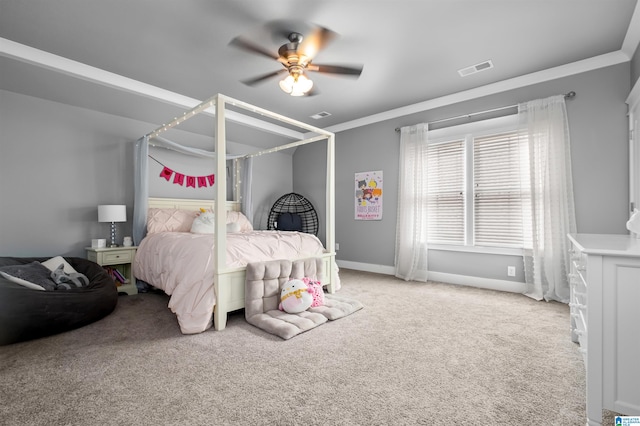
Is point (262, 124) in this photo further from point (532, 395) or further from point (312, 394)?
point (532, 395)

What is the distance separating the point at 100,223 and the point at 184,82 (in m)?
2.22

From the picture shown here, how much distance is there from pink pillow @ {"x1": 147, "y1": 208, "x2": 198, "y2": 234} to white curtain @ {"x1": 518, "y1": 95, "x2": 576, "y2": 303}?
4.59 m

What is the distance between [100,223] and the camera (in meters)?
4.06

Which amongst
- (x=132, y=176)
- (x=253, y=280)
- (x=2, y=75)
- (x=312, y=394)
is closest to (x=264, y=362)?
(x=312, y=394)

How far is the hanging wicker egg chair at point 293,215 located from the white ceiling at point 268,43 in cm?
248

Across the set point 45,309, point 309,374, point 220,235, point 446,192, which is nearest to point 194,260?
point 220,235

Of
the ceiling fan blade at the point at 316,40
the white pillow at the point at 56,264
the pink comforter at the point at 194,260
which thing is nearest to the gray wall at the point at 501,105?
the pink comforter at the point at 194,260

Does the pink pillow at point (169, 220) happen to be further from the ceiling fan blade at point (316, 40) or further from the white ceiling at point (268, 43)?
the ceiling fan blade at point (316, 40)

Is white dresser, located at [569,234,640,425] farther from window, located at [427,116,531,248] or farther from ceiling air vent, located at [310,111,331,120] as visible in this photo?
ceiling air vent, located at [310,111,331,120]

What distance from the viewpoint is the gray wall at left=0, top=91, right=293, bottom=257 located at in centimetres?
343

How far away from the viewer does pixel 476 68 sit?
3.46 meters

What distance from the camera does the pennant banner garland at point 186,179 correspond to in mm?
4695

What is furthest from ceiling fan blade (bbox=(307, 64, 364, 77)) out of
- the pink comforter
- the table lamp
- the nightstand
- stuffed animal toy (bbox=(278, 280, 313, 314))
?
the nightstand

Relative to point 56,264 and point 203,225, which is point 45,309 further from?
point 203,225
